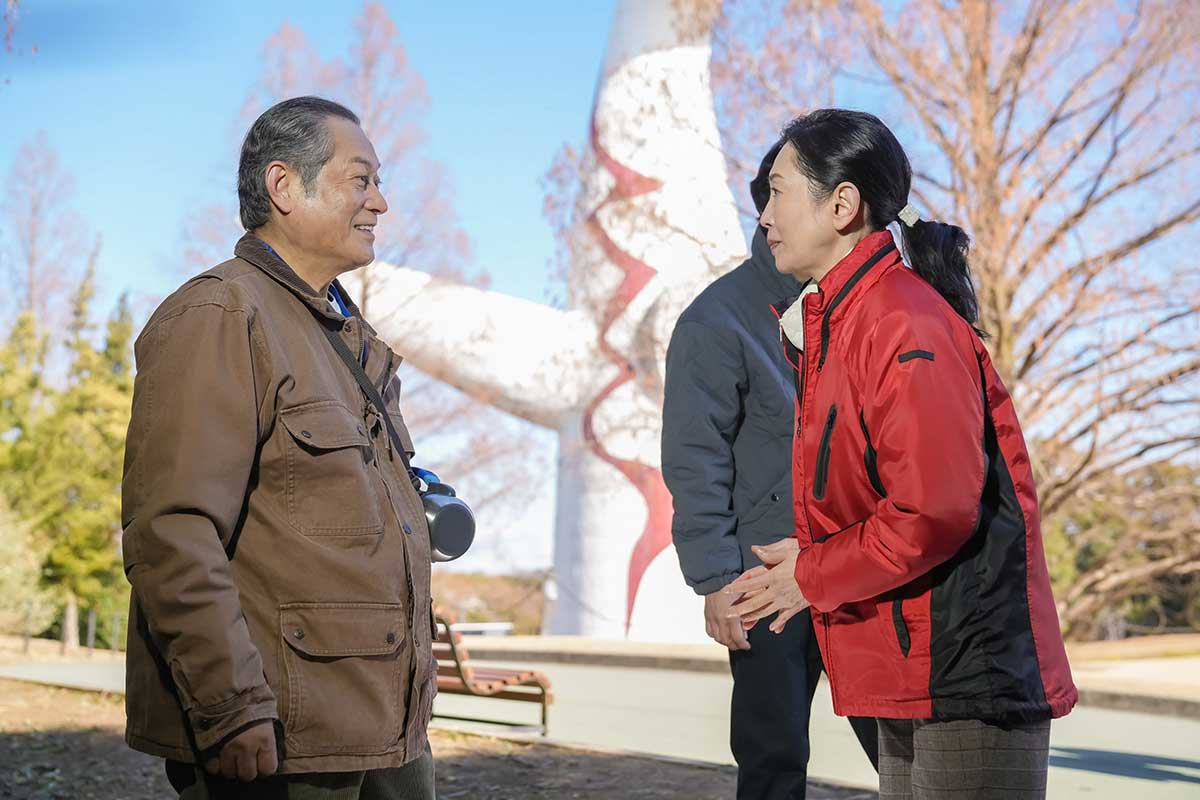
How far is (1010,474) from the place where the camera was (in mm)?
1875

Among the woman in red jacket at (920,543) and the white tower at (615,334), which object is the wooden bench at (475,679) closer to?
the woman in red jacket at (920,543)

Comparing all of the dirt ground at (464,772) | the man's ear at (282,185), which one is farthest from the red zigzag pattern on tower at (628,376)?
the man's ear at (282,185)

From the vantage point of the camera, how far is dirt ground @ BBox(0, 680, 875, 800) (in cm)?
498

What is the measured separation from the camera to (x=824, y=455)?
1.91 meters

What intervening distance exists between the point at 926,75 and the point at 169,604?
9.70 m

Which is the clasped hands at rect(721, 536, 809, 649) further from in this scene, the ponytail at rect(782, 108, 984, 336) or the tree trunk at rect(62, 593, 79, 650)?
the tree trunk at rect(62, 593, 79, 650)

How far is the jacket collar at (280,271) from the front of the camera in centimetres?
208

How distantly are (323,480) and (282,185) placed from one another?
50 cm

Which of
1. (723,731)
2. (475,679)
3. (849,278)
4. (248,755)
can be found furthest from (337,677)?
(723,731)

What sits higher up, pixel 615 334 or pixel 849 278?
pixel 615 334

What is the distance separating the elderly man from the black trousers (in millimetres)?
843

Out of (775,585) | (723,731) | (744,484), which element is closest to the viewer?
(775,585)

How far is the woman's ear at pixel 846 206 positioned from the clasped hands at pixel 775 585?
480 millimetres

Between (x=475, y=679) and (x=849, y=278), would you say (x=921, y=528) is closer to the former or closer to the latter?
(x=849, y=278)
